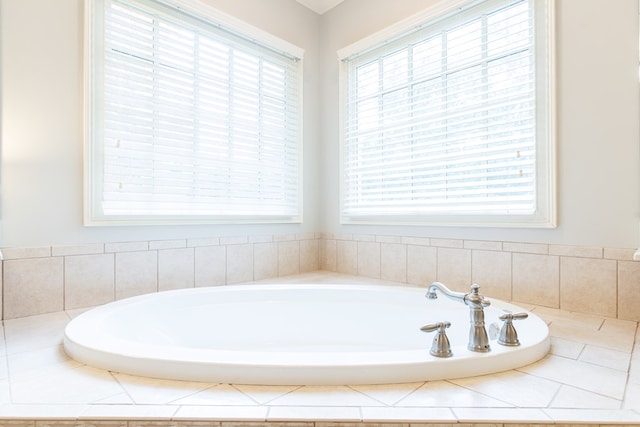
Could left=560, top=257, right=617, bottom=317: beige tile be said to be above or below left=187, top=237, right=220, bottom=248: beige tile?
below

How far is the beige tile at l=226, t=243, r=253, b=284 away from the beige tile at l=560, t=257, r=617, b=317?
1.85 meters

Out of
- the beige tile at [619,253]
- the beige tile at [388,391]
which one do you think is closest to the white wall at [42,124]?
the beige tile at [388,391]

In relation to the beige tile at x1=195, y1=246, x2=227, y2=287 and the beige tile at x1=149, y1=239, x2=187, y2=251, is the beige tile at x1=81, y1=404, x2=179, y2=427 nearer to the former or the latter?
the beige tile at x1=149, y1=239, x2=187, y2=251

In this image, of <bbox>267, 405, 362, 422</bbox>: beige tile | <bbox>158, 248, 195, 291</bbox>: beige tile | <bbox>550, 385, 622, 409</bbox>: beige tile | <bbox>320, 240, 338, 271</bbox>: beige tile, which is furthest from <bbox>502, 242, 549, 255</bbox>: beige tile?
<bbox>158, 248, 195, 291</bbox>: beige tile

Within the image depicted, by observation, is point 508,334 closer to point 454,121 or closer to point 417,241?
point 417,241

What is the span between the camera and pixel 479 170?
193cm

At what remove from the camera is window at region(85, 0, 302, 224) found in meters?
1.75

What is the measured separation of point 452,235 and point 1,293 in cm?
233

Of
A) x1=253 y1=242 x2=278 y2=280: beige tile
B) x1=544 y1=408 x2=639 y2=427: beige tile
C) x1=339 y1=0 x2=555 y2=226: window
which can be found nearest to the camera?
x1=544 y1=408 x2=639 y2=427: beige tile

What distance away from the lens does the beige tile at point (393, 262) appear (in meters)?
2.29

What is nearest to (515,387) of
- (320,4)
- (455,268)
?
(455,268)

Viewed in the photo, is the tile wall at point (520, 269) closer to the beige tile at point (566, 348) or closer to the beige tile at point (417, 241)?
the beige tile at point (417, 241)

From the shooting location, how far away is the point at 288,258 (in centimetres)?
263

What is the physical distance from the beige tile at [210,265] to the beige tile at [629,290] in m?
2.12
